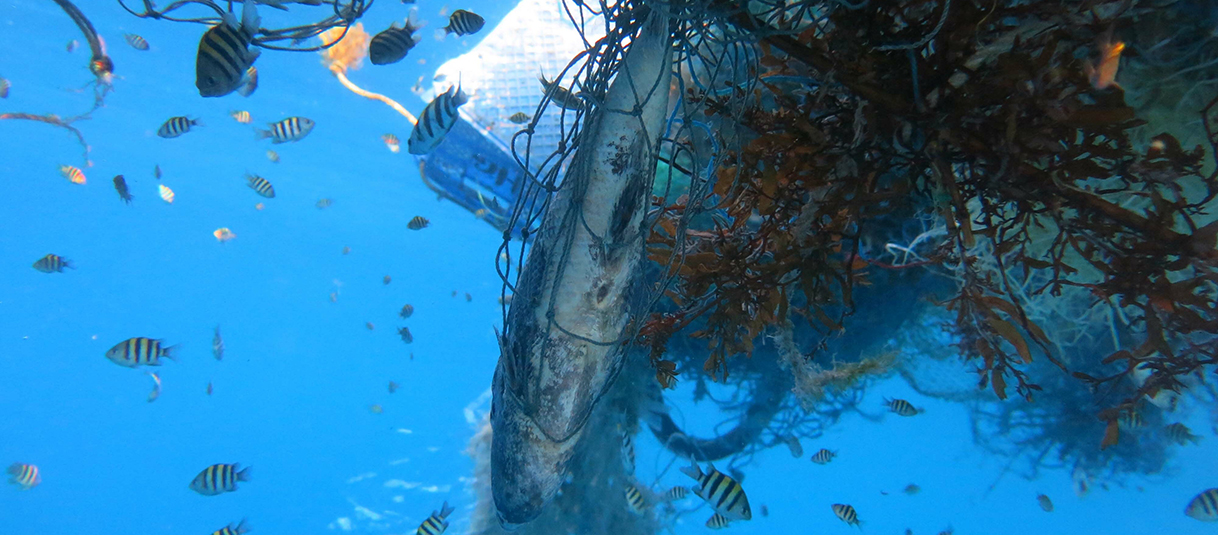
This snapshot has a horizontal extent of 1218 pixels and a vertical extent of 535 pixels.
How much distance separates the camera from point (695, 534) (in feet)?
29.8

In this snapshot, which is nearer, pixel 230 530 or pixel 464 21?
pixel 464 21

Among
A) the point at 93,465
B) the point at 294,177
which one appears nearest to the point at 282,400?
the point at 93,465

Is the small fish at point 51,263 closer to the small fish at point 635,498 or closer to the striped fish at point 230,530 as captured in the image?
the striped fish at point 230,530

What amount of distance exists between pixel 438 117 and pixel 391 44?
982 millimetres

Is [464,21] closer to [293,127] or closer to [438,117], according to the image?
[438,117]

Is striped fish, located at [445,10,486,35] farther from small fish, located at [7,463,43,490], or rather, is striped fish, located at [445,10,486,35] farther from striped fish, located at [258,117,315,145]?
small fish, located at [7,463,43,490]

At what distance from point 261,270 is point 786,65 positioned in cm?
2623

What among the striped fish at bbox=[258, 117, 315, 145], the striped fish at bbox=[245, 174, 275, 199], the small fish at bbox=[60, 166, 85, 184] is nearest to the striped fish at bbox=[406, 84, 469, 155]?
the striped fish at bbox=[258, 117, 315, 145]

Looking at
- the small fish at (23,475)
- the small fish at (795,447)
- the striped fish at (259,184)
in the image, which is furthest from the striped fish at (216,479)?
the small fish at (795,447)

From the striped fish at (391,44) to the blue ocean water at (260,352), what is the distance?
21.0 feet

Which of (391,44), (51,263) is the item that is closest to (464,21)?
(391,44)

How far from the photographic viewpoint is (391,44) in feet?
14.2

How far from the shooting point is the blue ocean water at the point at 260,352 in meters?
9.68

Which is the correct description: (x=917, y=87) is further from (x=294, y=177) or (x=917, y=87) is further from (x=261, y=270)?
(x=261, y=270)
